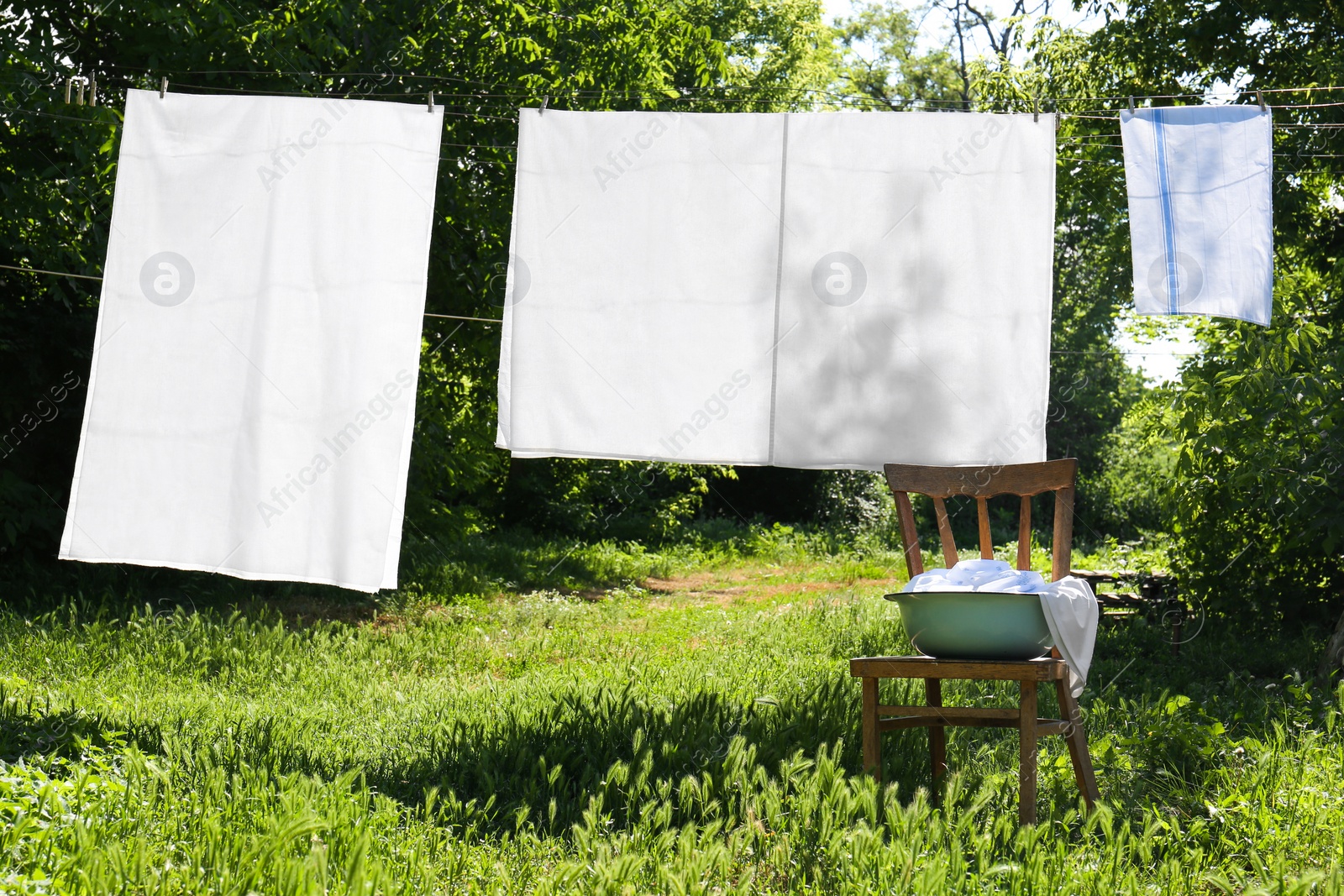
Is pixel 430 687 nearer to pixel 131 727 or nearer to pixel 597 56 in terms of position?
pixel 131 727

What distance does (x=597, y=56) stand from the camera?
8.59 meters

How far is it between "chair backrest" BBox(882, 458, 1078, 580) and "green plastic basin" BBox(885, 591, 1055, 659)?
0.31 m

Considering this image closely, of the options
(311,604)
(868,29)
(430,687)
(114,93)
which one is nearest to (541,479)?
(311,604)

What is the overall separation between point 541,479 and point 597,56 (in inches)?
248

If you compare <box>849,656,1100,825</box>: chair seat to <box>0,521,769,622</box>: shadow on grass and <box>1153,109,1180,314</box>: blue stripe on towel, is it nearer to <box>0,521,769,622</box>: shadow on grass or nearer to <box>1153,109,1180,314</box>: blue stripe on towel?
<box>1153,109,1180,314</box>: blue stripe on towel

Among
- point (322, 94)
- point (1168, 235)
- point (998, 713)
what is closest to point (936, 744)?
point (998, 713)

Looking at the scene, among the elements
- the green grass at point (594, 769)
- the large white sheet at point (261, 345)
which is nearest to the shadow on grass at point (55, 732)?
the green grass at point (594, 769)

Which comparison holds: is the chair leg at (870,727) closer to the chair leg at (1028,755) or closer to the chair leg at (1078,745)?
the chair leg at (1028,755)

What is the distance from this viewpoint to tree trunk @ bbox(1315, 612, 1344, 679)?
503cm

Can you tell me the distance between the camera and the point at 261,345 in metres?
3.74

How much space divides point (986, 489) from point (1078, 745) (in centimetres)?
81

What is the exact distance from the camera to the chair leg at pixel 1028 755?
9.57 feet

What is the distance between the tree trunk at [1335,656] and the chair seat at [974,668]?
2843 mm

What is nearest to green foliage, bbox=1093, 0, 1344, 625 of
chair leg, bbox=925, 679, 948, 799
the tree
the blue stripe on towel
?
the blue stripe on towel
